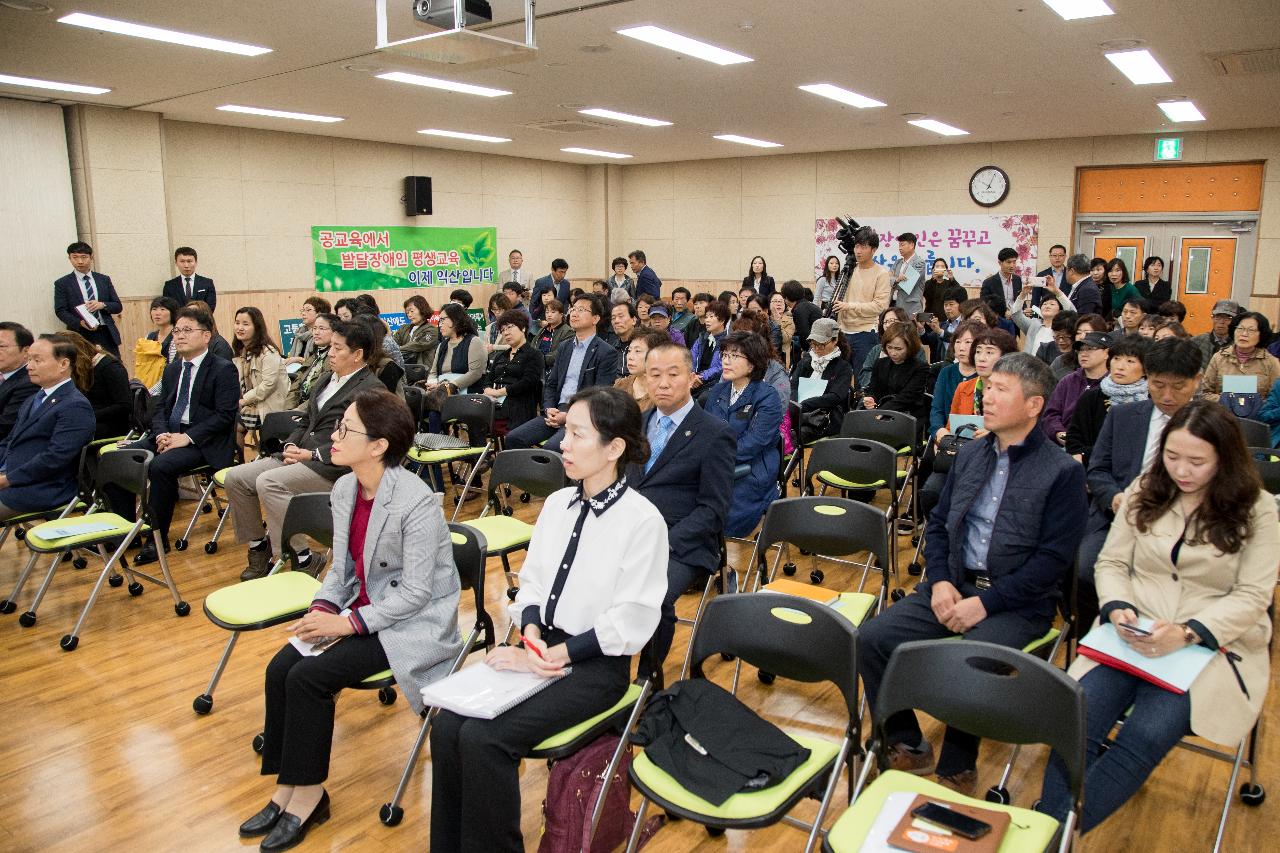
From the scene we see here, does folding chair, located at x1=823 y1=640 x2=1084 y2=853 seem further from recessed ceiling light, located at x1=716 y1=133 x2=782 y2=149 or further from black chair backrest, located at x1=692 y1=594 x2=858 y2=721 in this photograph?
recessed ceiling light, located at x1=716 y1=133 x2=782 y2=149

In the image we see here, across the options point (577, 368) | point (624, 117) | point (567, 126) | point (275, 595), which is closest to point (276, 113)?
point (567, 126)

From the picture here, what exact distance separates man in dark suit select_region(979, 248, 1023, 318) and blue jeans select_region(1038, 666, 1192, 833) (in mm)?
7530

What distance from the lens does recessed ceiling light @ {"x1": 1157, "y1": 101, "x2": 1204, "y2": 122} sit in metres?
9.19

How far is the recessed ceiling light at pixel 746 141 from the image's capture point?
1181 cm

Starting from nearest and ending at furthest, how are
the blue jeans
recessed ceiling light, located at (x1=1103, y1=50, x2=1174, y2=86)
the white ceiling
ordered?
the blue jeans → the white ceiling → recessed ceiling light, located at (x1=1103, y1=50, x2=1174, y2=86)

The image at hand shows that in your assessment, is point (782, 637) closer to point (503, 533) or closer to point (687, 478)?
point (687, 478)

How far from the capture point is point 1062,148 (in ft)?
39.8

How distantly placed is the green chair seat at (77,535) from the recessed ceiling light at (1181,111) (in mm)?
9894

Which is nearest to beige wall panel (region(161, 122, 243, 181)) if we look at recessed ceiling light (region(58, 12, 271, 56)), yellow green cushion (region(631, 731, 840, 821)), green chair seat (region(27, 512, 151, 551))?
recessed ceiling light (region(58, 12, 271, 56))

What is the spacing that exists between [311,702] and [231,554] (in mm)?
3081

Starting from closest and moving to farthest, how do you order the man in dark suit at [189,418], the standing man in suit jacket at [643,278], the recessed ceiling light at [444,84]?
the man in dark suit at [189,418] < the recessed ceiling light at [444,84] < the standing man in suit jacket at [643,278]

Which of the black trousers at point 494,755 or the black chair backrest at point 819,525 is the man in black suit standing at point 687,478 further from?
the black trousers at point 494,755

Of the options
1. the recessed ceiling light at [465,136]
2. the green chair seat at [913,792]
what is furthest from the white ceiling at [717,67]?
the green chair seat at [913,792]

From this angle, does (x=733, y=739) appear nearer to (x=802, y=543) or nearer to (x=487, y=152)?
(x=802, y=543)
